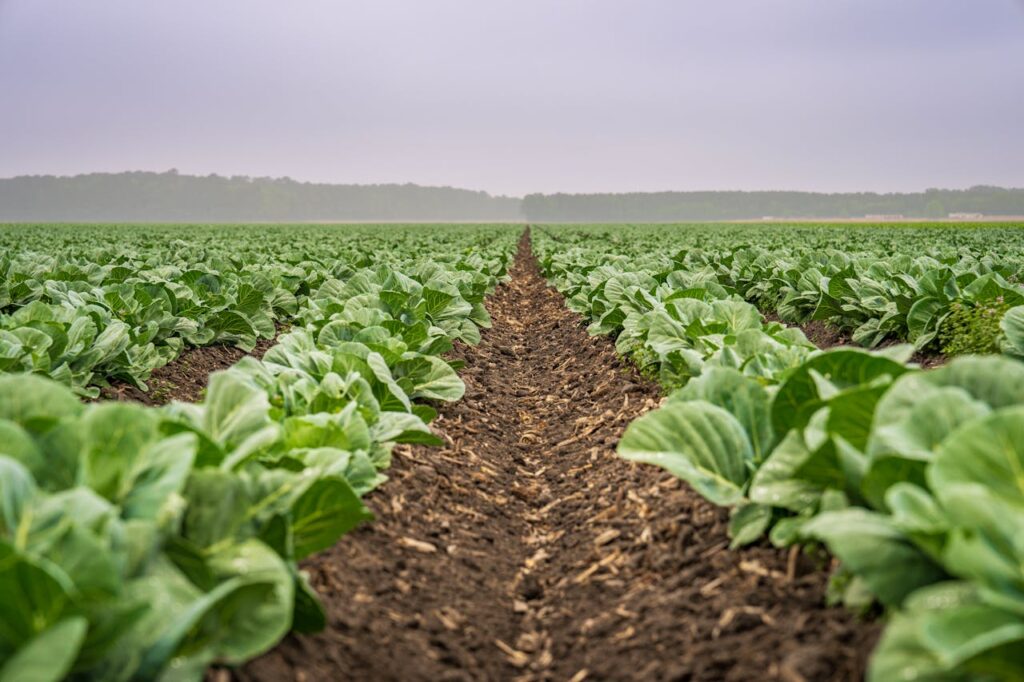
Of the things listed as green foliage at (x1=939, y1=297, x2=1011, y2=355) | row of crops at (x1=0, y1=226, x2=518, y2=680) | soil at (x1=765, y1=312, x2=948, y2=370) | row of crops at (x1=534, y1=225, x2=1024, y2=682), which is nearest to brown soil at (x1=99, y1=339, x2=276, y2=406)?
row of crops at (x1=0, y1=226, x2=518, y2=680)

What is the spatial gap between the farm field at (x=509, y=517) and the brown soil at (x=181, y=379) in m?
0.23

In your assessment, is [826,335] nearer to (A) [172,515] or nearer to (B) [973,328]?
(B) [973,328]

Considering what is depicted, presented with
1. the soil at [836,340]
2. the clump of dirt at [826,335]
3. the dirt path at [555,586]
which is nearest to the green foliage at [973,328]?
the soil at [836,340]

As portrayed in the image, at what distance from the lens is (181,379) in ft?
23.6

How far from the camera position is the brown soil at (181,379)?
635 centimetres

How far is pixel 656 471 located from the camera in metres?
4.37

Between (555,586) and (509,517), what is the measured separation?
93 cm

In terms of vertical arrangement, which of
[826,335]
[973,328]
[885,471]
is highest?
[885,471]

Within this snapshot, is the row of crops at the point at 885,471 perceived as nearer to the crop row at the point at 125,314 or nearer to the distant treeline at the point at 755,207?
the crop row at the point at 125,314

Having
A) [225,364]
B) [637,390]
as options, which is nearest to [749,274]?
[637,390]

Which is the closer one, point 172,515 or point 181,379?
point 172,515

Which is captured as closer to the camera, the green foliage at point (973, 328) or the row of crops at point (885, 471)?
the row of crops at point (885, 471)

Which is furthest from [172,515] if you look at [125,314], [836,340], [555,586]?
[836,340]

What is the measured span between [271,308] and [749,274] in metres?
7.00
